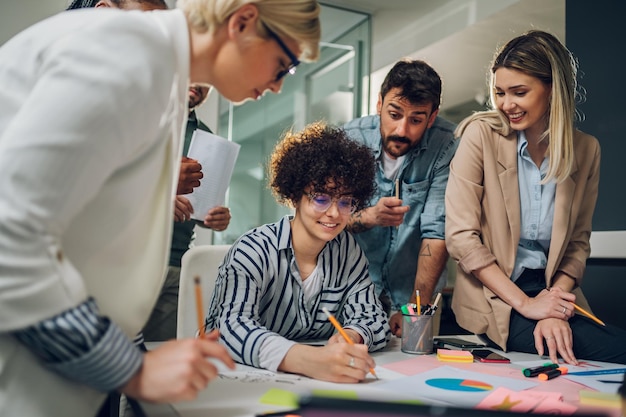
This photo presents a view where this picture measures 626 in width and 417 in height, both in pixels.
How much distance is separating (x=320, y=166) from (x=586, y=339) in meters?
0.93

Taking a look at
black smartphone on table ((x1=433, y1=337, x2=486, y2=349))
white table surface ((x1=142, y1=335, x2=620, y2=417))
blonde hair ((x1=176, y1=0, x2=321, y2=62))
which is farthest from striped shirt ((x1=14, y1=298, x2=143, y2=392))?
black smartphone on table ((x1=433, y1=337, x2=486, y2=349))

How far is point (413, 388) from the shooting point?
1.05 meters

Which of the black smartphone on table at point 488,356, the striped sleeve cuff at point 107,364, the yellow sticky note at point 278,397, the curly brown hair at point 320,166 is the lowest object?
the black smartphone on table at point 488,356

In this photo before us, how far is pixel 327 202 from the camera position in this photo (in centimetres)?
153

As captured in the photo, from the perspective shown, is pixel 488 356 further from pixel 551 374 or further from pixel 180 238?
pixel 180 238

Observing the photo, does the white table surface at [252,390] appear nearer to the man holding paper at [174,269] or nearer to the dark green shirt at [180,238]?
the man holding paper at [174,269]

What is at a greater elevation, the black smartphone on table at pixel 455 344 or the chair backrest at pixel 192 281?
the chair backrest at pixel 192 281

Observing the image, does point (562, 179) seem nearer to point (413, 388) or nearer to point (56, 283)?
point (413, 388)

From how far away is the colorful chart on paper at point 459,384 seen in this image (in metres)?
1.05

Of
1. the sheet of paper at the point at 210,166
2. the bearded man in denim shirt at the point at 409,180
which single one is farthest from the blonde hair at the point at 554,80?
the sheet of paper at the point at 210,166

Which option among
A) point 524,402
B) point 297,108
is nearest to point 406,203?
point 524,402

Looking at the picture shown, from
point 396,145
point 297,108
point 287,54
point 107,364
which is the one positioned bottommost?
point 107,364

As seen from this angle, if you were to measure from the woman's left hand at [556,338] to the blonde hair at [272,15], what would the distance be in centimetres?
112

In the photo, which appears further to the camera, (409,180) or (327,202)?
(409,180)
